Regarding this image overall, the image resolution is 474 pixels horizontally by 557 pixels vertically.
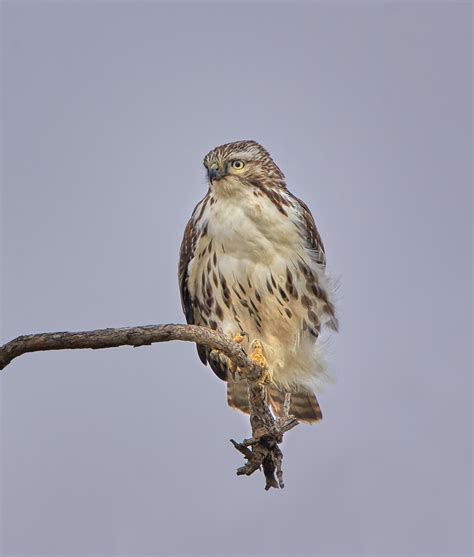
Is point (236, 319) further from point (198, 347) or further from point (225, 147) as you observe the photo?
point (225, 147)

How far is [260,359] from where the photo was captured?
9.32 meters

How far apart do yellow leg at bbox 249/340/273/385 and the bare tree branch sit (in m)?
0.24

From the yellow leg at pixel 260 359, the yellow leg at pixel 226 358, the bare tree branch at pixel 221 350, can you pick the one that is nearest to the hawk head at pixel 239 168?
the yellow leg at pixel 226 358

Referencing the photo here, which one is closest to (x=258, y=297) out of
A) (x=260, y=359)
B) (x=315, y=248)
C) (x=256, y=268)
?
(x=256, y=268)

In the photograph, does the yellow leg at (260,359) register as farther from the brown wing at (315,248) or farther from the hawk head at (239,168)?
the hawk head at (239,168)

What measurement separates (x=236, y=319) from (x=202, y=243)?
30.2 inches

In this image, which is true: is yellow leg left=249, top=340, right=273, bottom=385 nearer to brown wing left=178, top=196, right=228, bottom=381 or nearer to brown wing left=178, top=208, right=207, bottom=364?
brown wing left=178, top=196, right=228, bottom=381

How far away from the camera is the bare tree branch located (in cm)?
648

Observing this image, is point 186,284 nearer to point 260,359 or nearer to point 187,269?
Answer: point 187,269

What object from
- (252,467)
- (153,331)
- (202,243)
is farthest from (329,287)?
(153,331)

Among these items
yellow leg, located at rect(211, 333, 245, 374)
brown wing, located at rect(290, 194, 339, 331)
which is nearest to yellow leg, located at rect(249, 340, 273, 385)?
yellow leg, located at rect(211, 333, 245, 374)

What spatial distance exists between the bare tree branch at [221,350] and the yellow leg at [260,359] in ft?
0.80

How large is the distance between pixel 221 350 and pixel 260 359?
1.50 meters

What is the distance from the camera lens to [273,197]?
31.2ft
